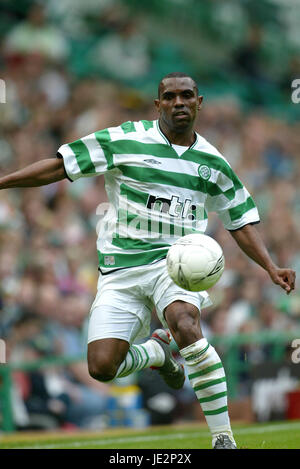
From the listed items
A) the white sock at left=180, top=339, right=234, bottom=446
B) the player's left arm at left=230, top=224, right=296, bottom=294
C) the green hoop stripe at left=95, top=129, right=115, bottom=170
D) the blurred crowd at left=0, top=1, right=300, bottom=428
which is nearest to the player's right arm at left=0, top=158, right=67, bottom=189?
the green hoop stripe at left=95, top=129, right=115, bottom=170

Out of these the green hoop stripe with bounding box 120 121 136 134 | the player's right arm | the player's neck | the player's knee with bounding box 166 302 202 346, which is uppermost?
A: the green hoop stripe with bounding box 120 121 136 134

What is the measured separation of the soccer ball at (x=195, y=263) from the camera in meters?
6.52

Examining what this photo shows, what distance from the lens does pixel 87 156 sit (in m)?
7.13

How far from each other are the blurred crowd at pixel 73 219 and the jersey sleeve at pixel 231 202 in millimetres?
4828

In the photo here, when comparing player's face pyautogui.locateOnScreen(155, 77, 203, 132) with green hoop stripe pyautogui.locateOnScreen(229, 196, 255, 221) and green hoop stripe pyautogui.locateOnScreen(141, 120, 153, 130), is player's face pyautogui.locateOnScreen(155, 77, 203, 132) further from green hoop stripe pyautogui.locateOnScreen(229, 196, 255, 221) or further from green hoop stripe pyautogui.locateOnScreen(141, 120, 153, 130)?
green hoop stripe pyautogui.locateOnScreen(229, 196, 255, 221)

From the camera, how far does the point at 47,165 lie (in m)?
7.05

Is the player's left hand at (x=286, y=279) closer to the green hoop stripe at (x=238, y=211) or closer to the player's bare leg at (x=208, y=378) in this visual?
the green hoop stripe at (x=238, y=211)

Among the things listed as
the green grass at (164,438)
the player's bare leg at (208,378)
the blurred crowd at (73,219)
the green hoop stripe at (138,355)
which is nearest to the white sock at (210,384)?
the player's bare leg at (208,378)

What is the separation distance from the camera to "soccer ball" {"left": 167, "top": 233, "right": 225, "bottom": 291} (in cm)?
652

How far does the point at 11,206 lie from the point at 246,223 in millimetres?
6323

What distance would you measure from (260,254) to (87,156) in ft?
5.06

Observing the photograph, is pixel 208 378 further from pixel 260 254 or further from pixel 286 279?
pixel 260 254

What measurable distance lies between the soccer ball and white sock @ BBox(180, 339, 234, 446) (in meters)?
0.42

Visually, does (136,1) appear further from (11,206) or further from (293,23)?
(11,206)
